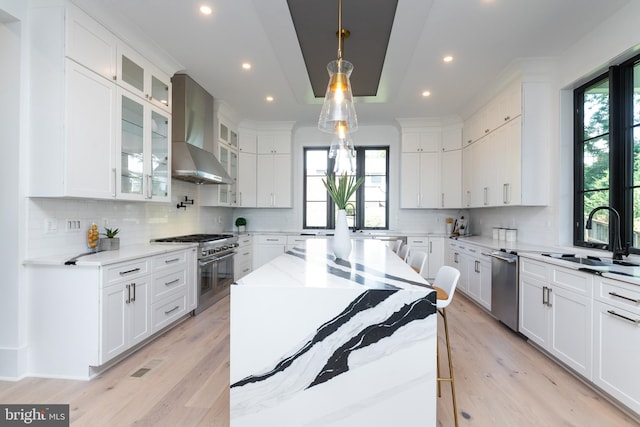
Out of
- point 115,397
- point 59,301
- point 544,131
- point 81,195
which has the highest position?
point 544,131

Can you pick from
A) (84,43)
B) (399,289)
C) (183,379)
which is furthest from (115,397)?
(84,43)

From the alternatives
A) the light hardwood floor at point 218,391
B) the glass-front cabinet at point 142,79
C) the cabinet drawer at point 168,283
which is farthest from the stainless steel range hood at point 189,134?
the light hardwood floor at point 218,391

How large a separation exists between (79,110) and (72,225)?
3.17ft

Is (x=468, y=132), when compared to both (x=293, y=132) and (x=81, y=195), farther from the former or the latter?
(x=81, y=195)

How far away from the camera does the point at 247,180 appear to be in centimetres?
581

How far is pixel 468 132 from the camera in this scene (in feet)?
16.9

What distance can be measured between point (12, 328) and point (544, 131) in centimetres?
521

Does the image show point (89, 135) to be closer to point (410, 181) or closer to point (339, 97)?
point (339, 97)

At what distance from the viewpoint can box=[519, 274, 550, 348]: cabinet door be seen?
2.74m

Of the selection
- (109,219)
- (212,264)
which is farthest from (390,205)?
(109,219)

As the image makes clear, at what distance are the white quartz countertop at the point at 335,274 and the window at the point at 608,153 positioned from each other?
2.11 meters

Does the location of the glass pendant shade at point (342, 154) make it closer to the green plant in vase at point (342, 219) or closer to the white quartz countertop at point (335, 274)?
the green plant in vase at point (342, 219)

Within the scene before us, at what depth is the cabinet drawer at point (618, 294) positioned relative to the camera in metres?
1.87

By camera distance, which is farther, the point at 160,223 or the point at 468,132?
the point at 468,132
